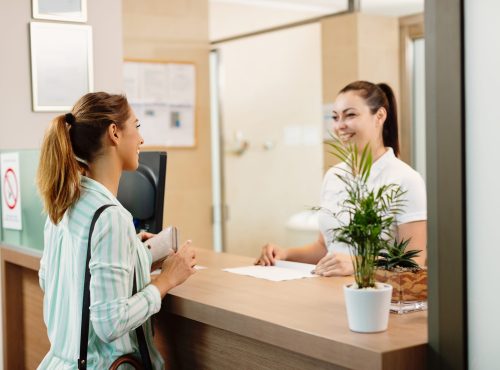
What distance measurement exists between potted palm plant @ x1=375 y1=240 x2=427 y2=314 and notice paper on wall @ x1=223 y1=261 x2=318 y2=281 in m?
0.58

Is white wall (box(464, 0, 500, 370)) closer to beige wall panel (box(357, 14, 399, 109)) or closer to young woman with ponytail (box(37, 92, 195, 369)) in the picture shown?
young woman with ponytail (box(37, 92, 195, 369))

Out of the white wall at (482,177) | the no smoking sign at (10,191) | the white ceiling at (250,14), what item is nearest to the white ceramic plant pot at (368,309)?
the white wall at (482,177)

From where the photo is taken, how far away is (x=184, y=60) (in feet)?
16.1

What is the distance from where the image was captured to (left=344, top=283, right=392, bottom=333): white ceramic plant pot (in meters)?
1.54

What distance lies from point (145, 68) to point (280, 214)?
1.71 m

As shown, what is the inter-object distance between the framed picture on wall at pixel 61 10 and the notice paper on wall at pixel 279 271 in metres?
1.36

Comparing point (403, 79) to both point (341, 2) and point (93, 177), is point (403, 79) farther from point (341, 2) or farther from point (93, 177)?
point (93, 177)

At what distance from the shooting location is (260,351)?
1.84 m

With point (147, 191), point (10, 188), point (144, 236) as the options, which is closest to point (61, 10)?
point (10, 188)

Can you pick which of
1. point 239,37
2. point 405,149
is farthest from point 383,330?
point 239,37

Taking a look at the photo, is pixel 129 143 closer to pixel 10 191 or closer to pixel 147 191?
pixel 147 191

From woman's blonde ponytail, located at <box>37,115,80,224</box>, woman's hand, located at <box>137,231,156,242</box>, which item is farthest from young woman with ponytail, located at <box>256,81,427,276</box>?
woman's blonde ponytail, located at <box>37,115,80,224</box>

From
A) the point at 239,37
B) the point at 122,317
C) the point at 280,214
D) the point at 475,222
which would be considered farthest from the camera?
the point at 280,214

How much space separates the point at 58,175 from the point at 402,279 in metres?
0.90
